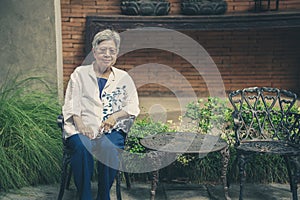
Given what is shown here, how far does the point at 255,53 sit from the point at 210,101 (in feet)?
10.4

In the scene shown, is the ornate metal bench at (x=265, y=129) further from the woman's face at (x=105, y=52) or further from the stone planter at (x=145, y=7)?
the stone planter at (x=145, y=7)

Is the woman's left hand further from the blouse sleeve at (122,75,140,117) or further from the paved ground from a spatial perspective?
the paved ground

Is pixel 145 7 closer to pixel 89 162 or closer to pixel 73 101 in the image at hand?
pixel 73 101

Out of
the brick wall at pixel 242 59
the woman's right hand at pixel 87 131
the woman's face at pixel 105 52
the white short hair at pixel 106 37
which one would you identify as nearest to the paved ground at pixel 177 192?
the woman's right hand at pixel 87 131

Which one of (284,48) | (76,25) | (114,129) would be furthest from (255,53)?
(114,129)

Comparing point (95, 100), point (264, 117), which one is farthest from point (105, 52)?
point (264, 117)

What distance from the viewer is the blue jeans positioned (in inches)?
156

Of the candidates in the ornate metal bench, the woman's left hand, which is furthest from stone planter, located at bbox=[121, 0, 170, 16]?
the woman's left hand

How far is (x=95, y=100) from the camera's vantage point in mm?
4172

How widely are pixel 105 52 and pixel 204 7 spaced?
10.4 ft

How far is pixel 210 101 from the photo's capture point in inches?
197

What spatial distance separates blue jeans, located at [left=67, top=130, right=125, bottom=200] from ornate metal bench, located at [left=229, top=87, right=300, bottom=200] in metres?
0.98

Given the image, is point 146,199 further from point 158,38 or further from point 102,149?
point 158,38

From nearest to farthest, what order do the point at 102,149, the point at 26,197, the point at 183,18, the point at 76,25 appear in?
the point at 102,149, the point at 26,197, the point at 183,18, the point at 76,25
